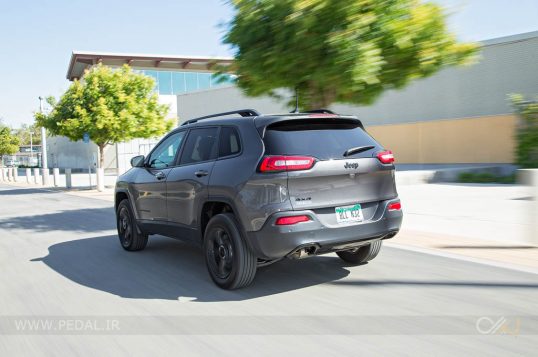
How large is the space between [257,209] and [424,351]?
1.87 metres

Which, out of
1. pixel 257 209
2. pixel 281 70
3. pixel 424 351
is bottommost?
pixel 424 351

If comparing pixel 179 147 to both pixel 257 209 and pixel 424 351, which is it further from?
pixel 424 351

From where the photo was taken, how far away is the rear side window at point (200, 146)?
17.8ft

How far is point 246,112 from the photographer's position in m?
5.45

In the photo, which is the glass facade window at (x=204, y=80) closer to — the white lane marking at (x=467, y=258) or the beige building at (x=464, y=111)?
the beige building at (x=464, y=111)

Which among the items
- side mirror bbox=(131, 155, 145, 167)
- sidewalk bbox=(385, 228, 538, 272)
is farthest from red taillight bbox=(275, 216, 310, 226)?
side mirror bbox=(131, 155, 145, 167)

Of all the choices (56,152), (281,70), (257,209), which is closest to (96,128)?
(281,70)

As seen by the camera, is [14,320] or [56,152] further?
[56,152]

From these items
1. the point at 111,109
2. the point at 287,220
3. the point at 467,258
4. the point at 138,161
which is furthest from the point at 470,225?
the point at 111,109

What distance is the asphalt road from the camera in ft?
11.8

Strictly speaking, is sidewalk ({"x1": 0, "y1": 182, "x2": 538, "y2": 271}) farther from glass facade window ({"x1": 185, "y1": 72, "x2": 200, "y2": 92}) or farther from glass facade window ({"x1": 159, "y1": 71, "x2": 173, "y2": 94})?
glass facade window ({"x1": 185, "y1": 72, "x2": 200, "y2": 92})

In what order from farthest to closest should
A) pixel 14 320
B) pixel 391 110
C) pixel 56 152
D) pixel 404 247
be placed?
pixel 56 152 → pixel 391 110 → pixel 404 247 → pixel 14 320

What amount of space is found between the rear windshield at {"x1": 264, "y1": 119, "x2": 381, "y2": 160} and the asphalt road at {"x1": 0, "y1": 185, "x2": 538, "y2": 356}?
4.52 feet

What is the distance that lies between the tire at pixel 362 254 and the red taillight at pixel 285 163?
1726mm
